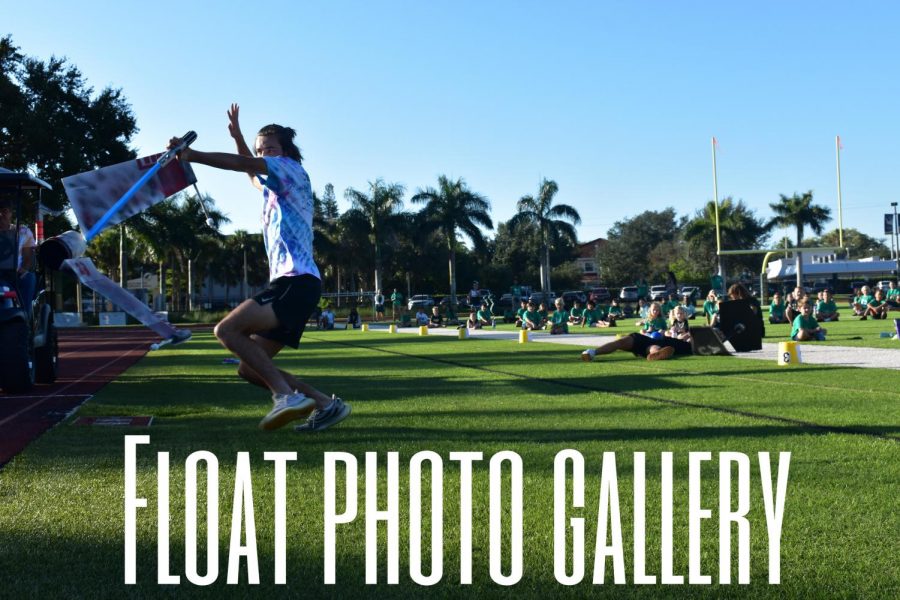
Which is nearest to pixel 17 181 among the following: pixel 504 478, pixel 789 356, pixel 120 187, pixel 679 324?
pixel 120 187

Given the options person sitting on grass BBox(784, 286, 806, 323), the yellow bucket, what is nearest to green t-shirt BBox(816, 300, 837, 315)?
person sitting on grass BBox(784, 286, 806, 323)

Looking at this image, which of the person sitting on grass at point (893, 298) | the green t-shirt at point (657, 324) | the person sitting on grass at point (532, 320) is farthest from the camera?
the person sitting on grass at point (893, 298)

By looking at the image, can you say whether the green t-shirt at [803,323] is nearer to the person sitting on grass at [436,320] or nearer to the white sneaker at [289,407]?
the white sneaker at [289,407]

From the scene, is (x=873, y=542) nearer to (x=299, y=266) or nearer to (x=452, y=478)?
(x=452, y=478)

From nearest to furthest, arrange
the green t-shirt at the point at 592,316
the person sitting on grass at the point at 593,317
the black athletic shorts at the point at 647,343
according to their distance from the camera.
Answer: the black athletic shorts at the point at 647,343 → the person sitting on grass at the point at 593,317 → the green t-shirt at the point at 592,316

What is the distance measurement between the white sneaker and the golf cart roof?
733cm

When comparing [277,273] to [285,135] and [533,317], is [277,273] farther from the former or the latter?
[533,317]

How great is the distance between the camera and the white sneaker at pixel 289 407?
6.82m

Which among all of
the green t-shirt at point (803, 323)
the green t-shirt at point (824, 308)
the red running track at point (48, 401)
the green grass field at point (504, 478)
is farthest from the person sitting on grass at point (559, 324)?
the green grass field at point (504, 478)

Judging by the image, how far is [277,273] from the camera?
670 centimetres

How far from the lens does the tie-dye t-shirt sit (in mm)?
6664

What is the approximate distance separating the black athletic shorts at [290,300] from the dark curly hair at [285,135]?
0.95m

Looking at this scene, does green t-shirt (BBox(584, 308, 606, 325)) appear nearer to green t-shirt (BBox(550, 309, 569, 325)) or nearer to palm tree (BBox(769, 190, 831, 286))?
green t-shirt (BBox(550, 309, 569, 325))

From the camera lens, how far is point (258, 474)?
6.02m
